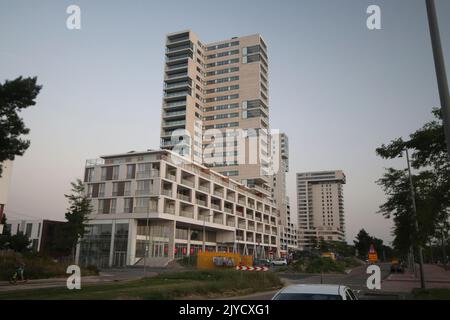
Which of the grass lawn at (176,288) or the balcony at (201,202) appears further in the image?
the balcony at (201,202)

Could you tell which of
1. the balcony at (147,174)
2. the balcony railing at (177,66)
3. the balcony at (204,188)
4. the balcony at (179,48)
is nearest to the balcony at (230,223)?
the balcony at (204,188)

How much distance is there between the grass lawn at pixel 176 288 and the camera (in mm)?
16766

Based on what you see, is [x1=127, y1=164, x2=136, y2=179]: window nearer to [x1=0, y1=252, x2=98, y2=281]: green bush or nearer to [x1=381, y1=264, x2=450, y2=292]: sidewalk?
[x1=0, y1=252, x2=98, y2=281]: green bush

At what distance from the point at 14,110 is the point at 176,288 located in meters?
13.5

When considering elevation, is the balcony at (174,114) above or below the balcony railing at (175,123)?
above

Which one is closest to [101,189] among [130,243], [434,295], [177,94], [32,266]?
[130,243]

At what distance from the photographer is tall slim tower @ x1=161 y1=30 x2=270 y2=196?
4104 inches

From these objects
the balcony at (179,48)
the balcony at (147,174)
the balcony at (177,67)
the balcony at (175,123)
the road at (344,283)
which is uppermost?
the balcony at (179,48)

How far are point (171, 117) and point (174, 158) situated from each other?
3761 centimetres

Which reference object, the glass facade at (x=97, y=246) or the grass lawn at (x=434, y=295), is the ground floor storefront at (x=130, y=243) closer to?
the glass facade at (x=97, y=246)

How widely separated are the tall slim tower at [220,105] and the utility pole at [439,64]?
93.5 meters

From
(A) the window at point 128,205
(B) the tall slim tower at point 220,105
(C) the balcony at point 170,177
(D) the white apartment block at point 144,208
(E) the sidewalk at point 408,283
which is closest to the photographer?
(E) the sidewalk at point 408,283

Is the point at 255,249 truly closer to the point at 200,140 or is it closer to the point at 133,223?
the point at 200,140
